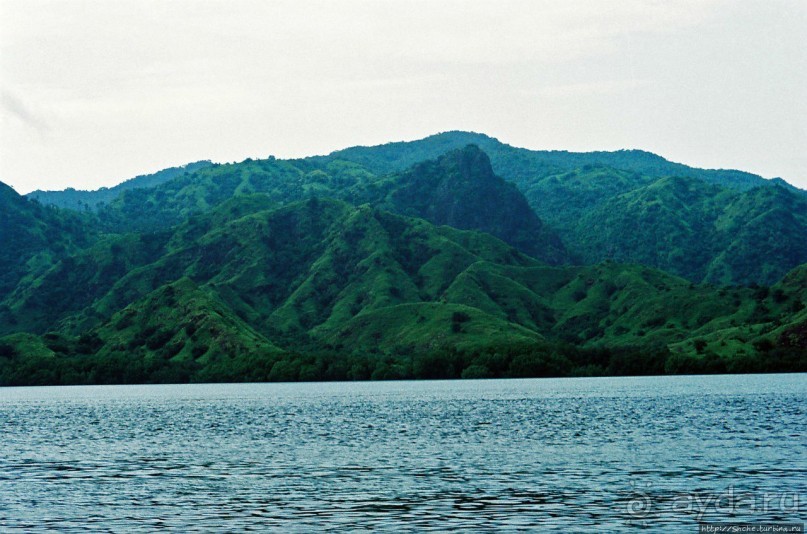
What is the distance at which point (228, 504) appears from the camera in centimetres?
7425

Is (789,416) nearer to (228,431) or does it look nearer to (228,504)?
(228,431)

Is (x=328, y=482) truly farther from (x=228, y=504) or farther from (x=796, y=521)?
(x=796, y=521)

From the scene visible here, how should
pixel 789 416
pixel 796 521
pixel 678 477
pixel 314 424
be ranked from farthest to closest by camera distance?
pixel 314 424 < pixel 789 416 < pixel 678 477 < pixel 796 521

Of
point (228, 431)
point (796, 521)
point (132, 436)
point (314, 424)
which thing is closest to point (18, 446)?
point (132, 436)

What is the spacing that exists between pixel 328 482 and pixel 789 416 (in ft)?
277

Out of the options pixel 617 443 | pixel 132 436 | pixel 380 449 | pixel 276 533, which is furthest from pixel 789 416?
pixel 276 533

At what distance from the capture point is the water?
65.9 metres

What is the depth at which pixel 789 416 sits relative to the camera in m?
144

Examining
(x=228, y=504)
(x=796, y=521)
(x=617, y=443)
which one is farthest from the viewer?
(x=617, y=443)

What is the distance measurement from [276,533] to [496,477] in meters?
29.0

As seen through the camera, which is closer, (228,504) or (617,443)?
(228,504)

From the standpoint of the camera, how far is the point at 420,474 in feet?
293

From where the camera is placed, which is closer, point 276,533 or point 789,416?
point 276,533

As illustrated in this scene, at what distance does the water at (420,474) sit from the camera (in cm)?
6588
